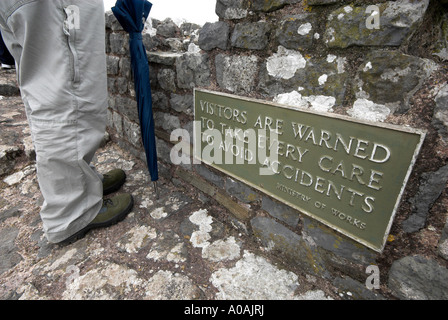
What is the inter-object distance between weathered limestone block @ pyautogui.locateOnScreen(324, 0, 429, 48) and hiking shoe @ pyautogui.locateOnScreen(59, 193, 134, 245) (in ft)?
5.88

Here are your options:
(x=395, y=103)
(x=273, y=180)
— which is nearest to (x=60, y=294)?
(x=273, y=180)

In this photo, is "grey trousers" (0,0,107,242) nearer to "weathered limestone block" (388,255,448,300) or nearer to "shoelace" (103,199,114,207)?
"shoelace" (103,199,114,207)

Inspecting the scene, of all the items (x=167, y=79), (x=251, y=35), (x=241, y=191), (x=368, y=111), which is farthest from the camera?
(x=167, y=79)

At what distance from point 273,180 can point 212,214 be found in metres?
0.70

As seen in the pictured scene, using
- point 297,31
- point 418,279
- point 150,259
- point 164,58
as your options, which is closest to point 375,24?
point 297,31

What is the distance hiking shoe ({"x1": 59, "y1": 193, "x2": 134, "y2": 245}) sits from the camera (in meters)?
1.68

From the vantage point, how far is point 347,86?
1.06 m

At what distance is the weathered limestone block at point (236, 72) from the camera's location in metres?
1.37

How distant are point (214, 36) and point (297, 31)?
1.88 ft

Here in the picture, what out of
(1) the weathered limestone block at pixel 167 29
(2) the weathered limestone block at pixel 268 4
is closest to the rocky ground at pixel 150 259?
(2) the weathered limestone block at pixel 268 4

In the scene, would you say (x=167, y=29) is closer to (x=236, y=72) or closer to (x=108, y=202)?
(x=236, y=72)

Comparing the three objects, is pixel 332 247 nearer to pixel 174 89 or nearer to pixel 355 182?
pixel 355 182

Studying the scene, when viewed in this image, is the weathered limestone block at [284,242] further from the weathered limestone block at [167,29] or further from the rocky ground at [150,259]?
the weathered limestone block at [167,29]

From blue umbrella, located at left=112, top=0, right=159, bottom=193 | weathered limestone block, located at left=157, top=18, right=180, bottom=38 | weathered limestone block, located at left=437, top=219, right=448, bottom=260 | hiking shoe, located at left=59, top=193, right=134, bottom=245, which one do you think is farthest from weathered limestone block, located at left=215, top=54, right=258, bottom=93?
weathered limestone block, located at left=157, top=18, right=180, bottom=38
